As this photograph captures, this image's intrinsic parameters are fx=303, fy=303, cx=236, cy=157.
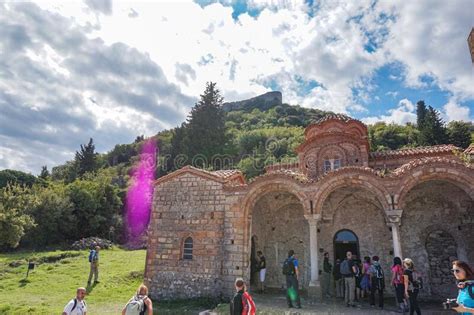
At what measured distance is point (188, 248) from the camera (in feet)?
42.4

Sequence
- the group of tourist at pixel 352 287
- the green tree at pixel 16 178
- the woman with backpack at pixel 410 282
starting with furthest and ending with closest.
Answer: the green tree at pixel 16 178
the woman with backpack at pixel 410 282
the group of tourist at pixel 352 287

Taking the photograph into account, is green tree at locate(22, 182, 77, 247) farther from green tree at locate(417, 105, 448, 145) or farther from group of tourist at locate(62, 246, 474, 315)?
green tree at locate(417, 105, 448, 145)

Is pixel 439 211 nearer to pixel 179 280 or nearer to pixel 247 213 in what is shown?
pixel 247 213

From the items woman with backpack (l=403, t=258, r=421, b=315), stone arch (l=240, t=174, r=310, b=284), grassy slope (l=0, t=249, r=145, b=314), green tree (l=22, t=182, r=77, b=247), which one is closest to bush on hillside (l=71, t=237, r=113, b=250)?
green tree (l=22, t=182, r=77, b=247)

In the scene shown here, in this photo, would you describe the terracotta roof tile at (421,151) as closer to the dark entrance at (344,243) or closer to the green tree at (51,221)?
the dark entrance at (344,243)

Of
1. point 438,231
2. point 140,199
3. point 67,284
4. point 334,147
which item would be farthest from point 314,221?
point 140,199

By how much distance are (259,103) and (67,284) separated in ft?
237

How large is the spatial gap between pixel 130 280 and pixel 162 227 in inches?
164

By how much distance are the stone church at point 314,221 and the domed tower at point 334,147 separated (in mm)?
2176

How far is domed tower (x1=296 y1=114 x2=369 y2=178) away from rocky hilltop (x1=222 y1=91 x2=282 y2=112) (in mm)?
63157

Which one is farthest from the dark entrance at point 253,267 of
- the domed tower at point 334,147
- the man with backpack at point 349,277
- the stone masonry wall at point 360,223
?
the domed tower at point 334,147

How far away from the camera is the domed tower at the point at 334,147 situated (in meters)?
15.5

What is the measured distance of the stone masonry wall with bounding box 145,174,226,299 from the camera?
12305 mm

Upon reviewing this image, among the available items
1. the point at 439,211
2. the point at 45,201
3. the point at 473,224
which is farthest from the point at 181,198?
the point at 45,201
